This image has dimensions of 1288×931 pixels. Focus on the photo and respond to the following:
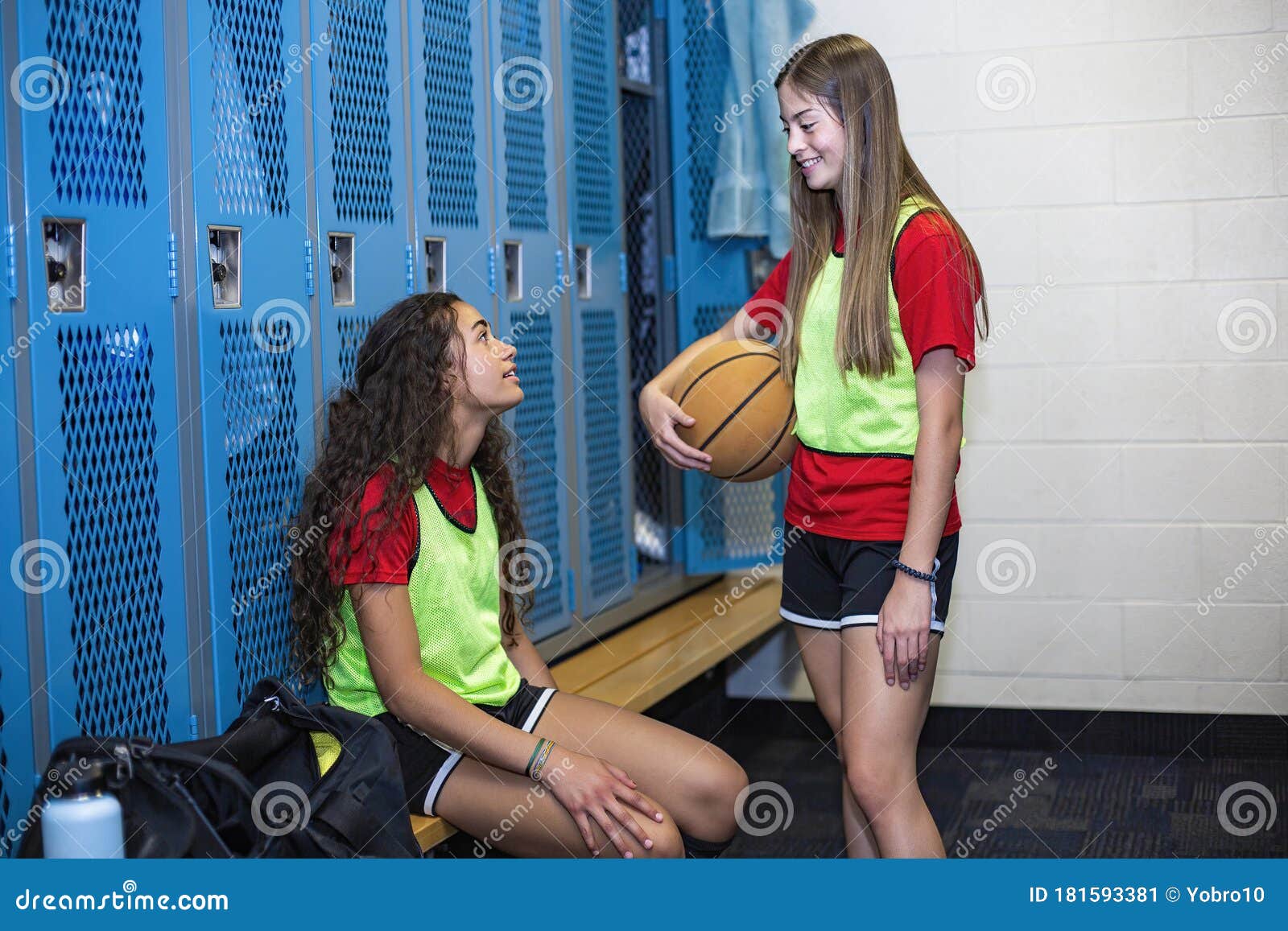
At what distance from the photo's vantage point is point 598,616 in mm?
3199

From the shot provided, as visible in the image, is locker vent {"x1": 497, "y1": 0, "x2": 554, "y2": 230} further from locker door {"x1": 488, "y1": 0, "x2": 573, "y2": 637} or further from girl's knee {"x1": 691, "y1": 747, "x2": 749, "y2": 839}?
girl's knee {"x1": 691, "y1": 747, "x2": 749, "y2": 839}

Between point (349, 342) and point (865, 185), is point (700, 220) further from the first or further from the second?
point (865, 185)

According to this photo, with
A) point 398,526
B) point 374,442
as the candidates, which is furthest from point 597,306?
point 398,526

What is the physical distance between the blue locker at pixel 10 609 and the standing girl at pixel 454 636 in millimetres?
416

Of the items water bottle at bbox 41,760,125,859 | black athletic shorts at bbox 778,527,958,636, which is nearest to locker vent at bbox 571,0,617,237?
black athletic shorts at bbox 778,527,958,636

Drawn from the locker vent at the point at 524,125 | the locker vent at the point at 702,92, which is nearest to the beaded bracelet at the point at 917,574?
the locker vent at the point at 524,125

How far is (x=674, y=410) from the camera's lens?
2062 mm

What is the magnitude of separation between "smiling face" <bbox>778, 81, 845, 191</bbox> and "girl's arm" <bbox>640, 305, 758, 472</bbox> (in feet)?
0.92

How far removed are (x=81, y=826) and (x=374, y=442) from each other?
73cm

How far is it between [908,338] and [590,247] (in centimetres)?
148

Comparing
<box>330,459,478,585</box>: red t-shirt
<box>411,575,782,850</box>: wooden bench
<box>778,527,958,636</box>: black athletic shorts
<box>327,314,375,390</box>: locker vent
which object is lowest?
<box>411,575,782,850</box>: wooden bench

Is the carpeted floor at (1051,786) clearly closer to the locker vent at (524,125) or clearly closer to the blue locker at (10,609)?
the locker vent at (524,125)

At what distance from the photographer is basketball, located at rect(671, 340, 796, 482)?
2006mm
